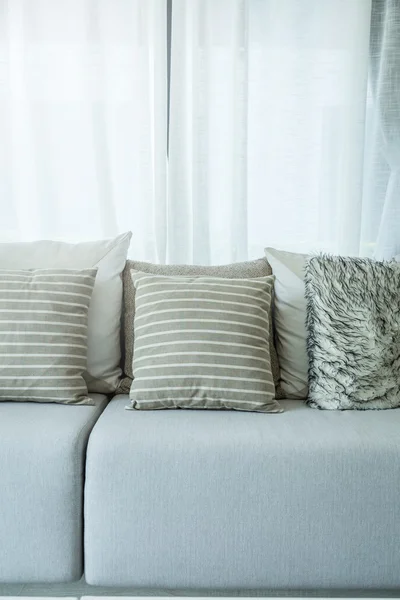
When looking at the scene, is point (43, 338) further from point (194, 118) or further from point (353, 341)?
point (194, 118)

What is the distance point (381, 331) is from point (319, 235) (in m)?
0.94

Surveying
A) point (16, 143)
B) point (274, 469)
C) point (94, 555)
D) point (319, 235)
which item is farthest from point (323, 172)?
point (94, 555)

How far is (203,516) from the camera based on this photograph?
1.61 metres

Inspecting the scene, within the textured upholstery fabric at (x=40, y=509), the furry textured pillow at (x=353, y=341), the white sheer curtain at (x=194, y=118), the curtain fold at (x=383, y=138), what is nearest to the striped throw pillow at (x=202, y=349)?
the furry textured pillow at (x=353, y=341)

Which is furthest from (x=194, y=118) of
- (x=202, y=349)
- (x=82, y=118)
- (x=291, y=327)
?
(x=202, y=349)

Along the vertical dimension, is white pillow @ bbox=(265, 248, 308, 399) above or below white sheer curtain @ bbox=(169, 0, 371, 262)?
below

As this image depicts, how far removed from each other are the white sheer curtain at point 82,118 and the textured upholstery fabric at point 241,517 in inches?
51.3

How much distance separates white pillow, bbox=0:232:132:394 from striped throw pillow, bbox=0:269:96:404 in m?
0.13

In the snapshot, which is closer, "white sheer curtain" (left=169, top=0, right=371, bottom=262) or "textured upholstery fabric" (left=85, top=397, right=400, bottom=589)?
"textured upholstery fabric" (left=85, top=397, right=400, bottom=589)

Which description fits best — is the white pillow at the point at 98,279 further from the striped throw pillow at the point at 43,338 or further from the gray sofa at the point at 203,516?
the gray sofa at the point at 203,516

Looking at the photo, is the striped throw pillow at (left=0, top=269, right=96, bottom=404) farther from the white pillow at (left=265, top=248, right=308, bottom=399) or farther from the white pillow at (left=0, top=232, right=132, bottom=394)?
the white pillow at (left=265, top=248, right=308, bottom=399)

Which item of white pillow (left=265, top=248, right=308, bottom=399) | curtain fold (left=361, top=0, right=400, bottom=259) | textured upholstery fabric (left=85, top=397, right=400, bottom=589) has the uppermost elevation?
curtain fold (left=361, top=0, right=400, bottom=259)

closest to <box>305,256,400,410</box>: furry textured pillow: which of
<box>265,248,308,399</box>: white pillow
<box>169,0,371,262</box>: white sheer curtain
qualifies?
<box>265,248,308,399</box>: white pillow

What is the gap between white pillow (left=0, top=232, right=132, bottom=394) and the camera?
2182 millimetres
